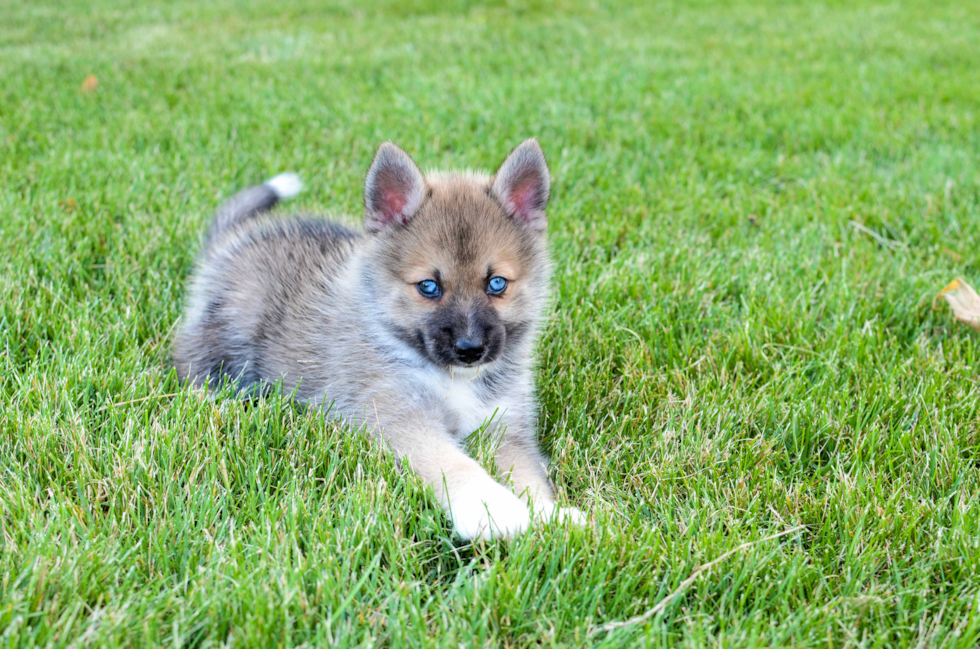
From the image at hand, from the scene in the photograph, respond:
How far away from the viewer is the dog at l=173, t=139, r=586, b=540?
2.54 metres

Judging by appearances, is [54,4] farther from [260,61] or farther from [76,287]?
[76,287]

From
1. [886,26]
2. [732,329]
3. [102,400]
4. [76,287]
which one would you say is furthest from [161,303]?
[886,26]

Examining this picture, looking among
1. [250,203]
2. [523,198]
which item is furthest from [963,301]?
[250,203]

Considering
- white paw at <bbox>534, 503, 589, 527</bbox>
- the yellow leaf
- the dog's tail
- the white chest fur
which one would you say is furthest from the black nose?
the yellow leaf

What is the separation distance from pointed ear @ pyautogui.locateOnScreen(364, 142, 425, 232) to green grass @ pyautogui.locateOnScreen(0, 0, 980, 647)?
751mm

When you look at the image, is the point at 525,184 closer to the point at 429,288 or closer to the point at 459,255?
the point at 459,255

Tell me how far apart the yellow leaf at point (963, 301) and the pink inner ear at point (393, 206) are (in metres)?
2.15

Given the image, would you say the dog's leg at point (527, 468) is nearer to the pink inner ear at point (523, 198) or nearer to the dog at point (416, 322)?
the dog at point (416, 322)

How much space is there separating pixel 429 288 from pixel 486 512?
833mm

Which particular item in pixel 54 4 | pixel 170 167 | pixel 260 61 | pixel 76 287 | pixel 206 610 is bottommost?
pixel 206 610

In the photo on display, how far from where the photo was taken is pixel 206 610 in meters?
1.70

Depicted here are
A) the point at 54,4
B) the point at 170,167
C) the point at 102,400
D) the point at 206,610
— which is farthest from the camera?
the point at 54,4

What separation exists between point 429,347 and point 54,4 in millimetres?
10017

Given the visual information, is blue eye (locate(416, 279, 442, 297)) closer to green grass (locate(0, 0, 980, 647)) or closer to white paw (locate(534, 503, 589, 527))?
green grass (locate(0, 0, 980, 647))
